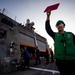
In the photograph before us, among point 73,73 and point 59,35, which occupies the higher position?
point 59,35

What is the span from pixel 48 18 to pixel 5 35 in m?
11.0

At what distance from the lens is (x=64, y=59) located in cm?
222

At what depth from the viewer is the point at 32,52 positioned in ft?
76.7

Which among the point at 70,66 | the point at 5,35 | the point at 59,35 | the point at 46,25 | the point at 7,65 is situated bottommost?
the point at 7,65

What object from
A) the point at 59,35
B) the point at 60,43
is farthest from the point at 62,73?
the point at 59,35

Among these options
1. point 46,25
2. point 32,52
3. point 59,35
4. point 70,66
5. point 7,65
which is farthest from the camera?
point 32,52

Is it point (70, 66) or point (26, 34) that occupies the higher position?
point (26, 34)

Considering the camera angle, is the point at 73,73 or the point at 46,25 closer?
the point at 73,73

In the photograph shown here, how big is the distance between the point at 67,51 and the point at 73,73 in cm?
42

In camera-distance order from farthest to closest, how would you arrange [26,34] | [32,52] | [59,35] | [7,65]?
1. [32,52]
2. [26,34]
3. [7,65]
4. [59,35]

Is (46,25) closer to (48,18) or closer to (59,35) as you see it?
(48,18)

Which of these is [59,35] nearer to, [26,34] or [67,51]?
[67,51]

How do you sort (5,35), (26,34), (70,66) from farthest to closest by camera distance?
(26,34) < (5,35) < (70,66)

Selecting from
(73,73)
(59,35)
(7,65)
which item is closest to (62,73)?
(73,73)
